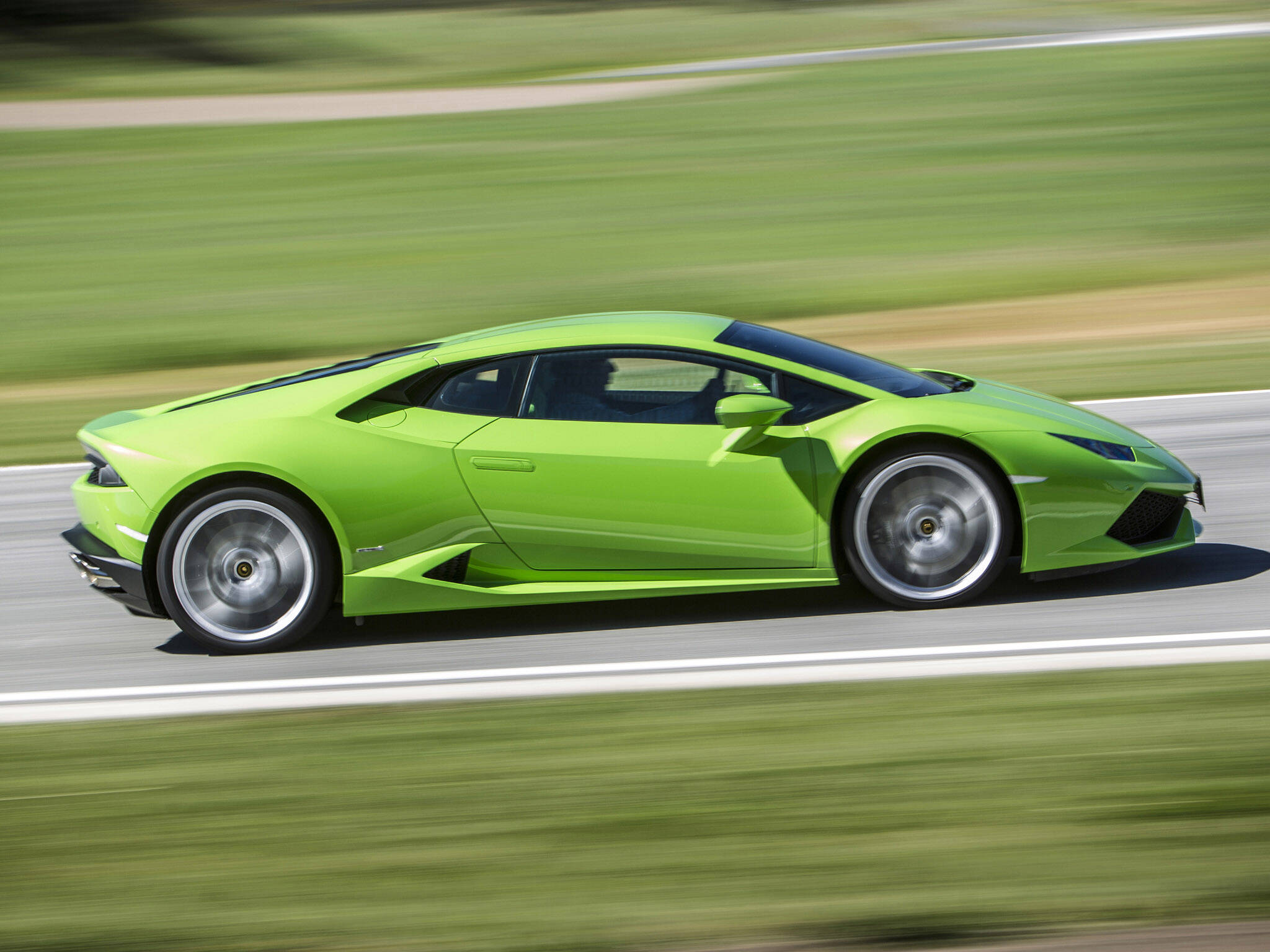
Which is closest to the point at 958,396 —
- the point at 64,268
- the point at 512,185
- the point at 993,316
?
the point at 993,316

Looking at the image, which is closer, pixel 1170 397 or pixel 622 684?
pixel 622 684

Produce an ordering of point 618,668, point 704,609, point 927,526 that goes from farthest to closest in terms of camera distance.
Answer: point 704,609
point 927,526
point 618,668

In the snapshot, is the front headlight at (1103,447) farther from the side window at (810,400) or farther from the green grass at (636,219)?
the green grass at (636,219)

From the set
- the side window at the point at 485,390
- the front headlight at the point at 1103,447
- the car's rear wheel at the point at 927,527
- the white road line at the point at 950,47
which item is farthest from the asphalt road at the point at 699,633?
the white road line at the point at 950,47

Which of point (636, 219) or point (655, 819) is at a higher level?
point (636, 219)

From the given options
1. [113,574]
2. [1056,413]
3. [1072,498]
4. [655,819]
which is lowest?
[655,819]

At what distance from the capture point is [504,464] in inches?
218

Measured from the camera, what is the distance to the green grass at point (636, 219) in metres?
13.8

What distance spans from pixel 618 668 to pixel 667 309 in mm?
9051

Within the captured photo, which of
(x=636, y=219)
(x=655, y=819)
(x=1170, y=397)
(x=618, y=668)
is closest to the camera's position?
(x=655, y=819)

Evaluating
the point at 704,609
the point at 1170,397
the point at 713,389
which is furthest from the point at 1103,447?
the point at 1170,397

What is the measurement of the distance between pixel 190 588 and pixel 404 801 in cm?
194

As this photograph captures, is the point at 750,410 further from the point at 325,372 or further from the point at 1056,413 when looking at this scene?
the point at 325,372

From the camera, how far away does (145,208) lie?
2022cm
